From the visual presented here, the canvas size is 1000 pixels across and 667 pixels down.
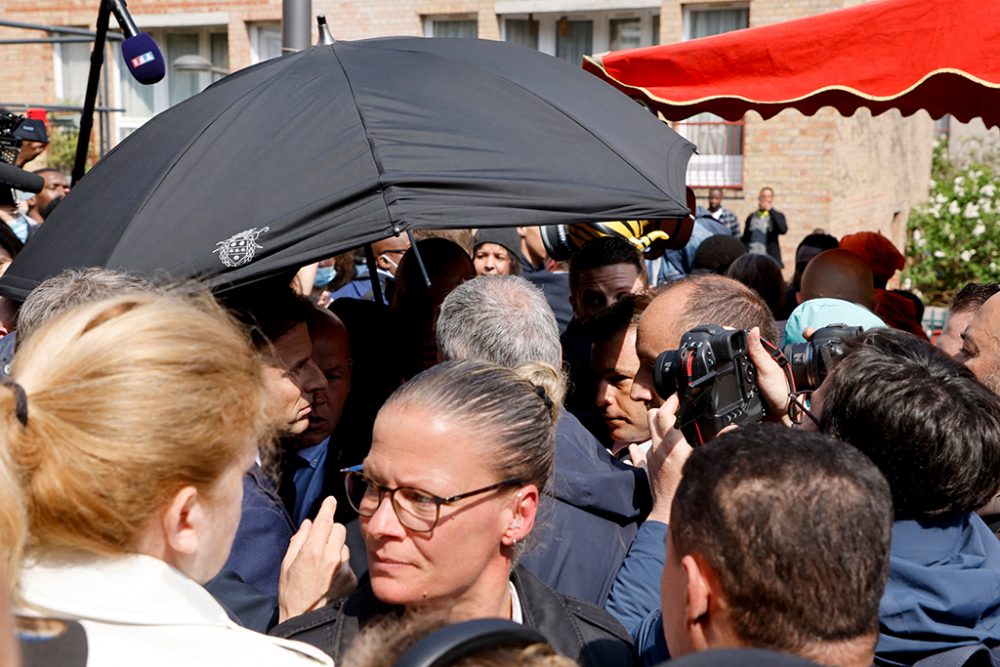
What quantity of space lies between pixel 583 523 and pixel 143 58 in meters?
2.77

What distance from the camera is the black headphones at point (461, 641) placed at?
1.01 metres

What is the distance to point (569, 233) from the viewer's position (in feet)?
16.0

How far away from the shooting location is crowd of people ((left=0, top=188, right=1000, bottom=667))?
1.41 meters

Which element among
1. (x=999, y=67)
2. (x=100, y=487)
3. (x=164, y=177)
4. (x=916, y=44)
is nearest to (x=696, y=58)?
(x=916, y=44)

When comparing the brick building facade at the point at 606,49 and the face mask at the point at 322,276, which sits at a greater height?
the brick building facade at the point at 606,49

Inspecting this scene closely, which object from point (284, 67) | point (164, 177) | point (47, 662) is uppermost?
point (284, 67)

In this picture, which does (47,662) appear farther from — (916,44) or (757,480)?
(916,44)

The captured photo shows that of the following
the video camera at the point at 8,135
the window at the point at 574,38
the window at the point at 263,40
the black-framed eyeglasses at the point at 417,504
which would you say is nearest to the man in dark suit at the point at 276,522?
the black-framed eyeglasses at the point at 417,504

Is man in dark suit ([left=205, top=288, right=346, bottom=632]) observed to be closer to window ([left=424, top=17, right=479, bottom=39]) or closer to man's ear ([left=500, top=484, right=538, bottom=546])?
man's ear ([left=500, top=484, right=538, bottom=546])

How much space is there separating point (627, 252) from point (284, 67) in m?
1.74

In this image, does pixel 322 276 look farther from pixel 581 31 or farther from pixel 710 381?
pixel 581 31

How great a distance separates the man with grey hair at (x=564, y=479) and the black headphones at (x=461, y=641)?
113cm

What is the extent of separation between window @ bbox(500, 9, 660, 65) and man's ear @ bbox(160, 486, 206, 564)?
1397 centimetres

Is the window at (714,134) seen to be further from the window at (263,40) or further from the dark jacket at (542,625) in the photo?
the dark jacket at (542,625)
